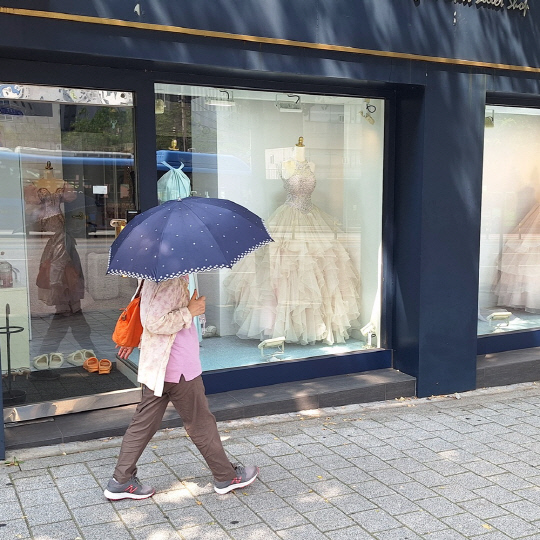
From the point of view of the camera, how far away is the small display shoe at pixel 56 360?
225 inches

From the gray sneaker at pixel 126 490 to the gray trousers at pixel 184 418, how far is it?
1.6 inches

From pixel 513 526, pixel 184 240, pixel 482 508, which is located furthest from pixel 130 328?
pixel 513 526

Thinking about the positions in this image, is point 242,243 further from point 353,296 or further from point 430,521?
point 353,296

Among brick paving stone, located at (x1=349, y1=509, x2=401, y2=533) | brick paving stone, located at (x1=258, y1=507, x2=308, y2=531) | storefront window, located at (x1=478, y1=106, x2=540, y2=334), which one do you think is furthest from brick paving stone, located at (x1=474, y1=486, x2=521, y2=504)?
storefront window, located at (x1=478, y1=106, x2=540, y2=334)

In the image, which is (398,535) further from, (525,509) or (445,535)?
(525,509)

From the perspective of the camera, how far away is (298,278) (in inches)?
262

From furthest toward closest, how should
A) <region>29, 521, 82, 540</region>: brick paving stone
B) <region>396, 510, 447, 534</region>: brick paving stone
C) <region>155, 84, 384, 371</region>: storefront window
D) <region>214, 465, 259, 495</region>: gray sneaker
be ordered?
<region>155, 84, 384, 371</region>: storefront window, <region>214, 465, 259, 495</region>: gray sneaker, <region>396, 510, 447, 534</region>: brick paving stone, <region>29, 521, 82, 540</region>: brick paving stone

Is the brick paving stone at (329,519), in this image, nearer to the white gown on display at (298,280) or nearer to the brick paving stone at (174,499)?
the brick paving stone at (174,499)

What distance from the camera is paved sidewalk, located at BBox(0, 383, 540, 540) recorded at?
12.3ft

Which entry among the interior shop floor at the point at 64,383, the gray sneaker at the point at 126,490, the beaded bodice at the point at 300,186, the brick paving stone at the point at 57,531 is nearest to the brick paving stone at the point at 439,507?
the gray sneaker at the point at 126,490

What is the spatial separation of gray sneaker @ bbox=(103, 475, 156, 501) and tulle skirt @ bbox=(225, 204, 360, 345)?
2528mm

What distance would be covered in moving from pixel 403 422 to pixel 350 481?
4.36ft

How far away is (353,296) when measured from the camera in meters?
6.82

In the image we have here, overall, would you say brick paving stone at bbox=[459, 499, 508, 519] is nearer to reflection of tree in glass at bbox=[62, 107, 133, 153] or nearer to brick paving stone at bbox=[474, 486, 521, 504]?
brick paving stone at bbox=[474, 486, 521, 504]
